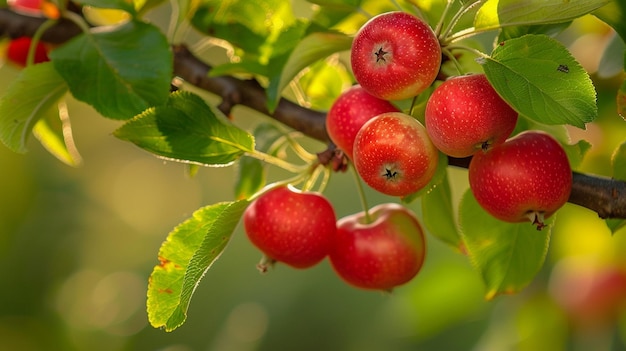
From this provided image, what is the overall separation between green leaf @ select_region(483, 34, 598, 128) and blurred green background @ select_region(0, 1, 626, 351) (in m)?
0.90

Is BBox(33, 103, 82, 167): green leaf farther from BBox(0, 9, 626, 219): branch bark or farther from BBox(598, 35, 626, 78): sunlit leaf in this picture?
BBox(598, 35, 626, 78): sunlit leaf

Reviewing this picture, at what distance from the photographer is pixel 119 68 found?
876 millimetres

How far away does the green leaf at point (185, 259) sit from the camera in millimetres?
752

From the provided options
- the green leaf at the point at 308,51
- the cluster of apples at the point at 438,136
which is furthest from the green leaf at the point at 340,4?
the cluster of apples at the point at 438,136

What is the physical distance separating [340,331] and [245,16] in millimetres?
2306

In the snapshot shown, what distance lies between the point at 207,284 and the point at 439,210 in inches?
94.7

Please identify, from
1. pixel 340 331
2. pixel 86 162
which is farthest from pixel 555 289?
pixel 86 162

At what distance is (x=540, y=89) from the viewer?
0.70m

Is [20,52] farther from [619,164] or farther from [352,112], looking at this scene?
[619,164]

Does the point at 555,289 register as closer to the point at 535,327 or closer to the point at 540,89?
the point at 535,327

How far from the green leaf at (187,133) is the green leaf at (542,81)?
285mm

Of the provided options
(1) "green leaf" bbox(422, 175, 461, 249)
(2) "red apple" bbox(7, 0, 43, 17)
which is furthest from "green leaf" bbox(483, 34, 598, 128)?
(2) "red apple" bbox(7, 0, 43, 17)

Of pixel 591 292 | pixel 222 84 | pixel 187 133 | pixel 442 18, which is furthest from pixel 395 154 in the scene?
pixel 591 292

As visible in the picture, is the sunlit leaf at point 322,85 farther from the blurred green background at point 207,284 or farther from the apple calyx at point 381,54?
the blurred green background at point 207,284
